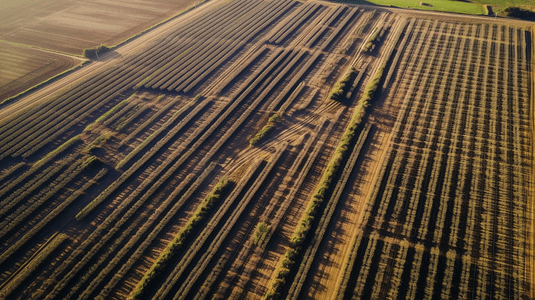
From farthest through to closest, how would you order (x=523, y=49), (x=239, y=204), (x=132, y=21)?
(x=132, y=21)
(x=523, y=49)
(x=239, y=204)

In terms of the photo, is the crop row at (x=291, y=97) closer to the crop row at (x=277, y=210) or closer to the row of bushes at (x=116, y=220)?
the crop row at (x=277, y=210)

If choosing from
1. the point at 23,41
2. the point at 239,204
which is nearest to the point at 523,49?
the point at 239,204

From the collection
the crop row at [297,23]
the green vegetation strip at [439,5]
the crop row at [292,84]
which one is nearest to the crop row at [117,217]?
the crop row at [292,84]

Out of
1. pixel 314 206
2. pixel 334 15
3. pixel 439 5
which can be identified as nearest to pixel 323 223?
pixel 314 206

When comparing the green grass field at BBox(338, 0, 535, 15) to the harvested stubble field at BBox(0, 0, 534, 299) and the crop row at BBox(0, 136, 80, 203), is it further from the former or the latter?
the crop row at BBox(0, 136, 80, 203)

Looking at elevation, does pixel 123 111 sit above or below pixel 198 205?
above

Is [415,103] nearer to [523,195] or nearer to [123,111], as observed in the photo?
[523,195]
